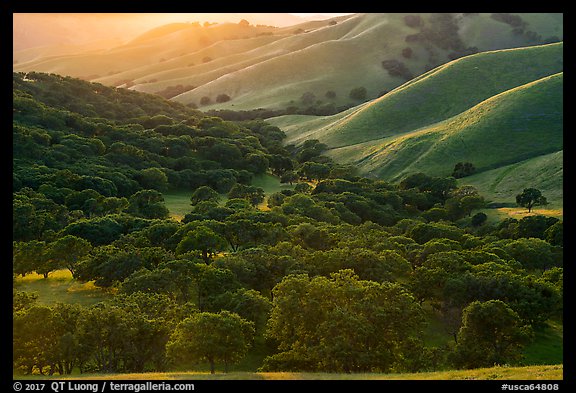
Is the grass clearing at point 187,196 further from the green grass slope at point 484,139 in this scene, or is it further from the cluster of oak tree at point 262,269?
the green grass slope at point 484,139

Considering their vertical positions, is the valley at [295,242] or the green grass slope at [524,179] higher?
the valley at [295,242]

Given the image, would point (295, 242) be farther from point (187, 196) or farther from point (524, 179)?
point (524, 179)

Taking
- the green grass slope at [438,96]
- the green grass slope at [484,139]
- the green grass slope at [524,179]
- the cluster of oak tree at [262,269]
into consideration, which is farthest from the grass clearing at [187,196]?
the green grass slope at [524,179]

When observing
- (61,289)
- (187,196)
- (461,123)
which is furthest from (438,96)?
(61,289)
